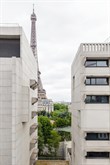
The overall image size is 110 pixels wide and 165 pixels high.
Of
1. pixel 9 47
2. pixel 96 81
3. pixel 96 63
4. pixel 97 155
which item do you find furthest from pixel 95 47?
pixel 97 155

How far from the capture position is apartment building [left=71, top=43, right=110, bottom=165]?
14391mm

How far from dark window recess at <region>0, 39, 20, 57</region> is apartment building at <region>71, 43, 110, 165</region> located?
402cm

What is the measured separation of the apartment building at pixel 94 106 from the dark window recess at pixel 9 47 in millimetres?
4016

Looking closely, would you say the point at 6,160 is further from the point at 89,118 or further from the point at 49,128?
the point at 49,128

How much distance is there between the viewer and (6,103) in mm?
12656

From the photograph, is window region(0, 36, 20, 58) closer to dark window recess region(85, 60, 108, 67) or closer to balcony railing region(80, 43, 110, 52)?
A: balcony railing region(80, 43, 110, 52)

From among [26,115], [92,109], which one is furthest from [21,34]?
[92,109]

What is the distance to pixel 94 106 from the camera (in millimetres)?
14547

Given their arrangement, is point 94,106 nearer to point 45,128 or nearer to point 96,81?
point 96,81

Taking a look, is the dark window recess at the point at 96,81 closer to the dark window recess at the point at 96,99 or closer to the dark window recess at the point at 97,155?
the dark window recess at the point at 96,99

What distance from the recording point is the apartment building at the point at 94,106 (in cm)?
1439

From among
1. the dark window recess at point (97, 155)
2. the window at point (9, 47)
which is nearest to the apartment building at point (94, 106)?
the dark window recess at point (97, 155)

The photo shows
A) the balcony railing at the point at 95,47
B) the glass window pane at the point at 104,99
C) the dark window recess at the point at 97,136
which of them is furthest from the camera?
the glass window pane at the point at 104,99

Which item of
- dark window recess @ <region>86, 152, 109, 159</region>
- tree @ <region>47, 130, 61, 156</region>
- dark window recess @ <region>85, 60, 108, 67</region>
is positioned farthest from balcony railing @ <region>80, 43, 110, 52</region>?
tree @ <region>47, 130, 61, 156</region>
